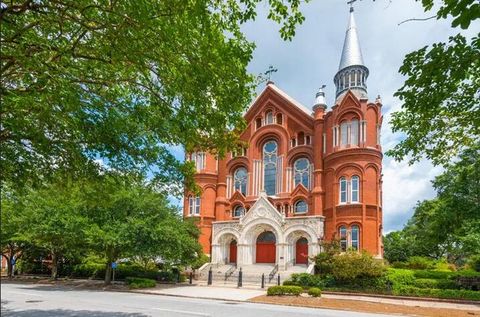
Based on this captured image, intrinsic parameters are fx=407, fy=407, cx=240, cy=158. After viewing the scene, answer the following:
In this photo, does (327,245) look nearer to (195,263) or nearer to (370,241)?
(370,241)

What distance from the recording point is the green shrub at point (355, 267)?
24641mm

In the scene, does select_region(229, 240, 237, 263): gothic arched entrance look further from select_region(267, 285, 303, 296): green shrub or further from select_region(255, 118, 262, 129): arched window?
select_region(267, 285, 303, 296): green shrub

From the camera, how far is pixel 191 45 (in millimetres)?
6598

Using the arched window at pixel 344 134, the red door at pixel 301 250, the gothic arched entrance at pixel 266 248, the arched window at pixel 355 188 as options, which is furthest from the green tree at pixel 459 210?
the gothic arched entrance at pixel 266 248

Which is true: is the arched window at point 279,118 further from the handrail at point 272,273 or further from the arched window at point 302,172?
the handrail at point 272,273

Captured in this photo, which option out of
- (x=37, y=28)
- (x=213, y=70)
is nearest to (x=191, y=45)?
(x=213, y=70)

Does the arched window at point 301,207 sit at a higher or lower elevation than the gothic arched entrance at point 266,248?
higher

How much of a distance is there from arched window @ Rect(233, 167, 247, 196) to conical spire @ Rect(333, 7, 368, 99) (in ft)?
38.4

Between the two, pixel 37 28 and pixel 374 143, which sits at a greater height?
pixel 374 143

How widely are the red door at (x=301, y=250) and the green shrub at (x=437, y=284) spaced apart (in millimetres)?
11354

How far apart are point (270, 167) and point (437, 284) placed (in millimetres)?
19026

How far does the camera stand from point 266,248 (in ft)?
120

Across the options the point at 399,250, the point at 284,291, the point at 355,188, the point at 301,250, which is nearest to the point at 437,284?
the point at 284,291

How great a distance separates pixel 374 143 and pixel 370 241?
8.07 metres
